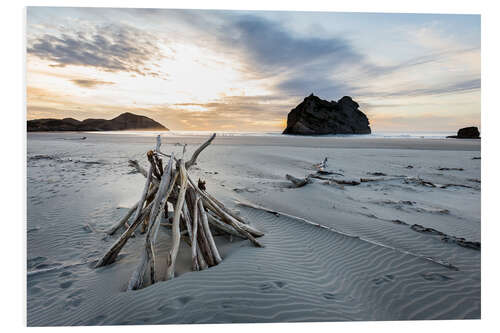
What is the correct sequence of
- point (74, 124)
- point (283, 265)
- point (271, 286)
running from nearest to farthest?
point (271, 286) < point (283, 265) < point (74, 124)

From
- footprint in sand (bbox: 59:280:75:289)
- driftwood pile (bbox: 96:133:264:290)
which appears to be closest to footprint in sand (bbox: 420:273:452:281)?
driftwood pile (bbox: 96:133:264:290)

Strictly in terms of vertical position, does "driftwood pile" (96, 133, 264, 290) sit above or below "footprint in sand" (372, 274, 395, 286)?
above

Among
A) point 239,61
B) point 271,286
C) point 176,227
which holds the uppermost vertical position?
point 239,61

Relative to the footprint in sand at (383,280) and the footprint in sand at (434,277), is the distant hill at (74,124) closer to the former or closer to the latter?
the footprint in sand at (383,280)

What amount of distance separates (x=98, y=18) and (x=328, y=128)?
48.9 metres

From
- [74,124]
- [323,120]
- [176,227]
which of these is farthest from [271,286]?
[323,120]

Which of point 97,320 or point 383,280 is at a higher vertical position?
point 383,280

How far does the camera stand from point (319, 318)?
8.43ft

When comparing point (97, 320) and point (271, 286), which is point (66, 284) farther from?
point (271, 286)

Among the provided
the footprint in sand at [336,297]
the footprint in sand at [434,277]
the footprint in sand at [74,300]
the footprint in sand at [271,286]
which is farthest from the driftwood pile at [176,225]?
the footprint in sand at [434,277]

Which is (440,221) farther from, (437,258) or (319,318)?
(319,318)

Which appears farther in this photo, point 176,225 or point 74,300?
point 176,225

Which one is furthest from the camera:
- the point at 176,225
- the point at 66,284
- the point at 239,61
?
the point at 239,61

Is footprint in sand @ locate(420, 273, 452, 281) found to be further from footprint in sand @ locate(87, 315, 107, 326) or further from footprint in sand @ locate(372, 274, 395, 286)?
footprint in sand @ locate(87, 315, 107, 326)
